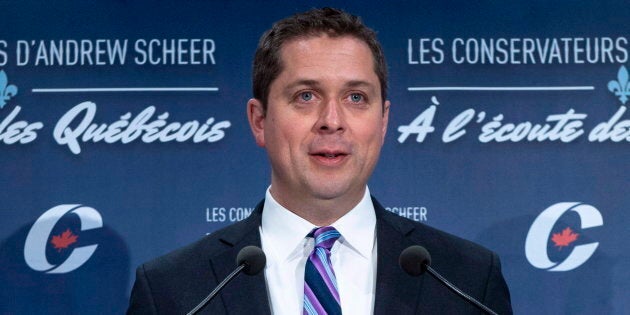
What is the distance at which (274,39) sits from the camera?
7.36ft

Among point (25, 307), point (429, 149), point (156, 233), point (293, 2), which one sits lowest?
point (25, 307)

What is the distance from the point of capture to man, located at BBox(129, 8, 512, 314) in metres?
2.09

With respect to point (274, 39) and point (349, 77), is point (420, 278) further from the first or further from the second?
point (274, 39)

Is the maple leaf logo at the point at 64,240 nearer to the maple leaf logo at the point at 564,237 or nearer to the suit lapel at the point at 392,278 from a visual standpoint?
the suit lapel at the point at 392,278

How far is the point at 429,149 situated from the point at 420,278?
1098 millimetres

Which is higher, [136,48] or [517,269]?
[136,48]

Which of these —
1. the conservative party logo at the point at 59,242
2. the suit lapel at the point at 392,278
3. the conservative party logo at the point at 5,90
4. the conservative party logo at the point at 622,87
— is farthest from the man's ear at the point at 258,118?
the conservative party logo at the point at 622,87

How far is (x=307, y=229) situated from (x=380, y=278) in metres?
0.21

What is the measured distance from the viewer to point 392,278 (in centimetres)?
210

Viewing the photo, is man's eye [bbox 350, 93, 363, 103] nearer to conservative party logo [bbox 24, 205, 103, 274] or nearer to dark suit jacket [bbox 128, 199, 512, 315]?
dark suit jacket [bbox 128, 199, 512, 315]

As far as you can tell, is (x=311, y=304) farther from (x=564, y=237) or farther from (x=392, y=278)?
(x=564, y=237)

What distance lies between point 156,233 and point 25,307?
493 millimetres

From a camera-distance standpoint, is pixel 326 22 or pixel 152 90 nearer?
pixel 326 22

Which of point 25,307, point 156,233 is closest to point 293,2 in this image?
point 156,233
